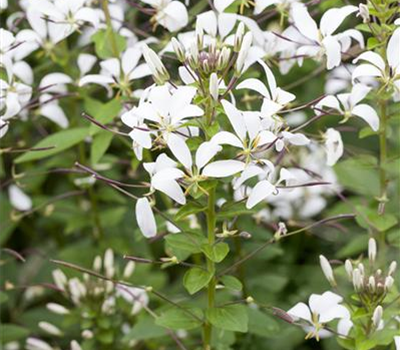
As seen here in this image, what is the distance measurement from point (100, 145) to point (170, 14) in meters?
0.28

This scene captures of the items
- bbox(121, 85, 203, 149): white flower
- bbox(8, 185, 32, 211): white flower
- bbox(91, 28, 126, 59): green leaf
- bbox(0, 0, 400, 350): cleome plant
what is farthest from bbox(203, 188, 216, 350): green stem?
bbox(8, 185, 32, 211): white flower

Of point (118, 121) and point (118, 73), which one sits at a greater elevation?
point (118, 73)

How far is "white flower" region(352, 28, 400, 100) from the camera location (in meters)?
1.49

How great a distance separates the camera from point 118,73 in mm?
1735

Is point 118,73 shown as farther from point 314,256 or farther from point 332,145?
point 314,256

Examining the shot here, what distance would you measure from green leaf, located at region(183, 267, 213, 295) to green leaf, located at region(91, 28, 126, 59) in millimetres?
504

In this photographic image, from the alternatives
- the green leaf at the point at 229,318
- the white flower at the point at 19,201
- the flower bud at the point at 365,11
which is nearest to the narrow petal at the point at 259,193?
the green leaf at the point at 229,318

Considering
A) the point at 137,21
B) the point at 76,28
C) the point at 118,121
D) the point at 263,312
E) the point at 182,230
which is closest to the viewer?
the point at 182,230

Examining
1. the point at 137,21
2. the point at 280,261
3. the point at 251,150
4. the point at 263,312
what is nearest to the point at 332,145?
the point at 251,150

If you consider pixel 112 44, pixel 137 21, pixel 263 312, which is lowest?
pixel 263 312

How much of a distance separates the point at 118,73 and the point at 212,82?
1.41 ft

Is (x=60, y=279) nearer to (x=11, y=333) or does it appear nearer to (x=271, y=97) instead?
(x=11, y=333)

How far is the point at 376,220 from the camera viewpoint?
66.4 inches

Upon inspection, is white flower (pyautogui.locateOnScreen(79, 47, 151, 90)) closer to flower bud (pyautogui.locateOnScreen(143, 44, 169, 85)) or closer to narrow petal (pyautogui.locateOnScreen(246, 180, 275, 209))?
flower bud (pyautogui.locateOnScreen(143, 44, 169, 85))
